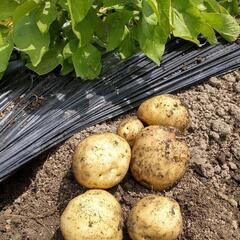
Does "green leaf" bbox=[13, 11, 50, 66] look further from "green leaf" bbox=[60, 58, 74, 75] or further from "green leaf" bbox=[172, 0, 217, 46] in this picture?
"green leaf" bbox=[172, 0, 217, 46]

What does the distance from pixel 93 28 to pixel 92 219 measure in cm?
79

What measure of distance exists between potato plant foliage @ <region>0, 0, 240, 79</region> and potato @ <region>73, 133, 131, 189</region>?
36 cm

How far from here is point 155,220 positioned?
169 centimetres

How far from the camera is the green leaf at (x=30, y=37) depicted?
1.90 m

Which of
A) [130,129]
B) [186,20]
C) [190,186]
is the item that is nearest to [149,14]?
[186,20]

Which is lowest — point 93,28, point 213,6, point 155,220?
point 155,220

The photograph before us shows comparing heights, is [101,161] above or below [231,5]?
above

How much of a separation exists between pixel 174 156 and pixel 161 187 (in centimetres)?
15

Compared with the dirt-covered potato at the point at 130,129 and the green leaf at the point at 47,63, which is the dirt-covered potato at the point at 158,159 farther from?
the green leaf at the point at 47,63

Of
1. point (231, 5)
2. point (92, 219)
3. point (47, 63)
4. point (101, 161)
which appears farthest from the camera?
point (231, 5)

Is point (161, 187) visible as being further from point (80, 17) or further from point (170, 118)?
point (80, 17)

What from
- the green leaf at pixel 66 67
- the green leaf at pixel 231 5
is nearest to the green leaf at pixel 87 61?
the green leaf at pixel 66 67

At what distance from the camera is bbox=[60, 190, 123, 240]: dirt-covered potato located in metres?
1.67

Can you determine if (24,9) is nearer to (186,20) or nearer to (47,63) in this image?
(47,63)
